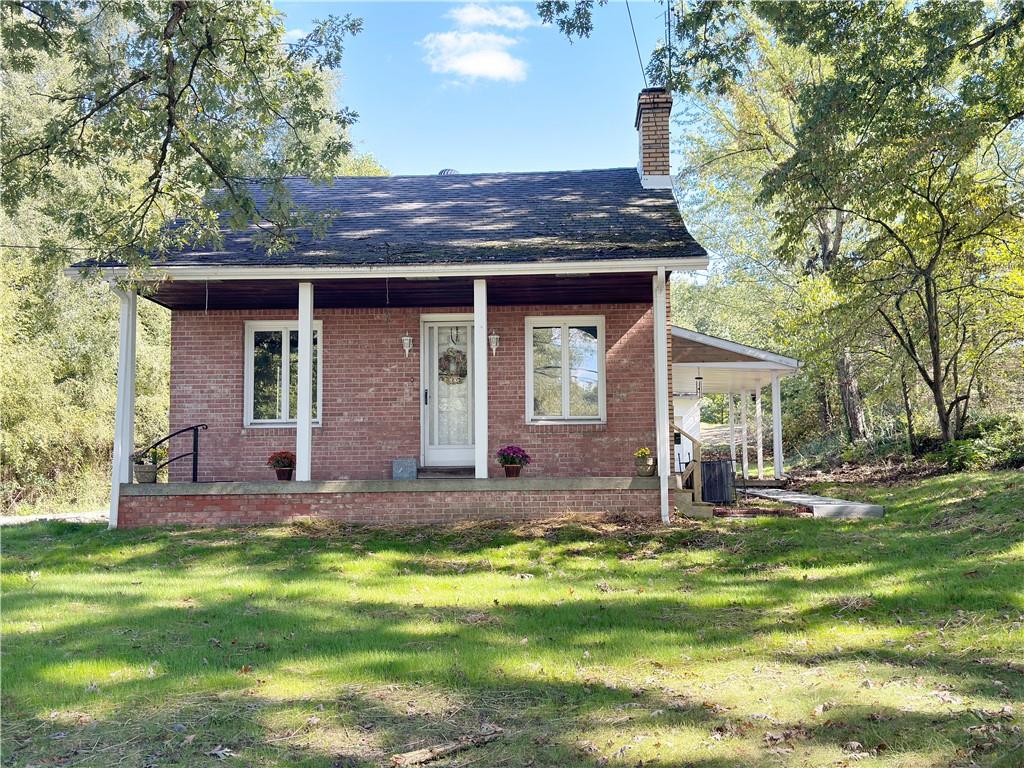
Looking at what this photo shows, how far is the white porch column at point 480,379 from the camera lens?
10734 mm

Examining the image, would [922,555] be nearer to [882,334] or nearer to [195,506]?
[195,506]

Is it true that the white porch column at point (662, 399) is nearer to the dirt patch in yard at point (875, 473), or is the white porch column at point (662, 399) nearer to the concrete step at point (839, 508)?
the concrete step at point (839, 508)

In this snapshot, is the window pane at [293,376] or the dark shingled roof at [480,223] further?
the window pane at [293,376]

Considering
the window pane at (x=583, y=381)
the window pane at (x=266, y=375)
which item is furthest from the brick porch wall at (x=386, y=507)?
the window pane at (x=266, y=375)

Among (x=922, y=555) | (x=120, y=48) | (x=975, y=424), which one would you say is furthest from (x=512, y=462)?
(x=975, y=424)

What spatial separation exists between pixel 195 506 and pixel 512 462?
13.7 feet

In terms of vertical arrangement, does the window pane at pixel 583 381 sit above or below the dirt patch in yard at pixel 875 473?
above

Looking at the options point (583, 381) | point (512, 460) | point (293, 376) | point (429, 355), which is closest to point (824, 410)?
point (583, 381)

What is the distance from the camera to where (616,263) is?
10.3 metres

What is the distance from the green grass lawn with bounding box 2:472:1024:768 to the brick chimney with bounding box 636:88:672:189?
670cm

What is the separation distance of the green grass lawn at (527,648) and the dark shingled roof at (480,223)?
12.0ft

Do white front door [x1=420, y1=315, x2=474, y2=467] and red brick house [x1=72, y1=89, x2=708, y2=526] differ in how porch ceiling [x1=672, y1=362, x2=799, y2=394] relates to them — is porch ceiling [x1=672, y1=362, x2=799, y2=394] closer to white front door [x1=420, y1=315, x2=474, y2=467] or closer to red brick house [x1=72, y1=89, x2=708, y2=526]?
red brick house [x1=72, y1=89, x2=708, y2=526]

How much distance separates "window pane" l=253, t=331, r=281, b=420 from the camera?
42.0ft

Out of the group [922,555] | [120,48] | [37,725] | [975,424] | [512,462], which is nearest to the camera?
[37,725]
